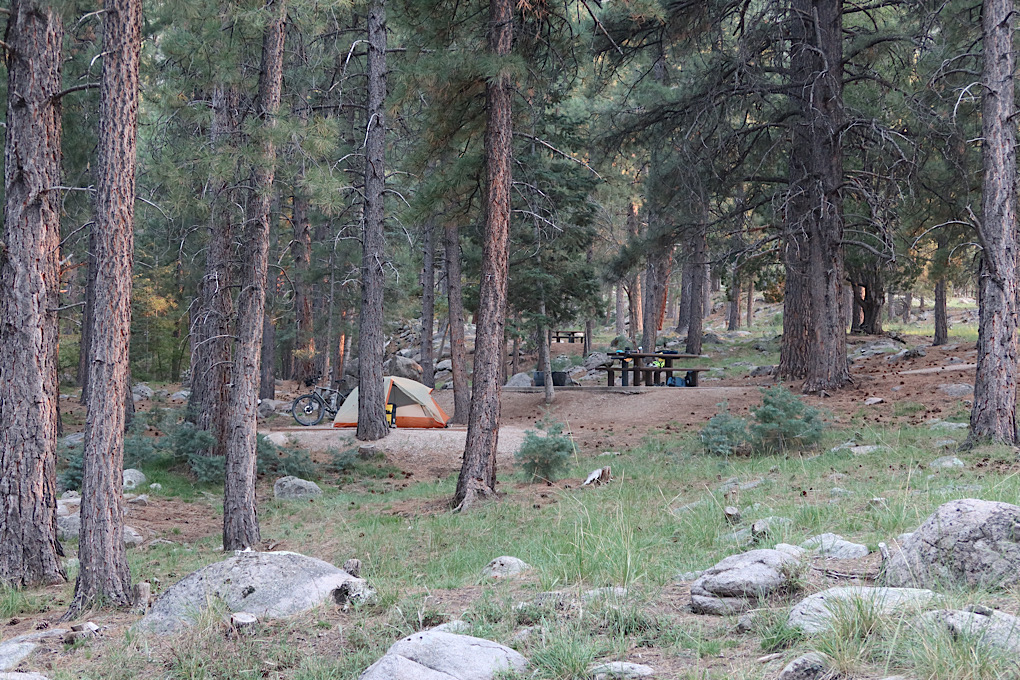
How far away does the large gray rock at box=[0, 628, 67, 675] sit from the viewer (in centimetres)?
453

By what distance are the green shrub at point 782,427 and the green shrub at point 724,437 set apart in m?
0.30

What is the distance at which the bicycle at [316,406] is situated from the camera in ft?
62.9

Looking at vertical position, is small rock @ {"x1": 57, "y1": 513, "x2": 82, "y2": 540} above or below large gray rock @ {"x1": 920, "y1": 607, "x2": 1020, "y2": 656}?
below

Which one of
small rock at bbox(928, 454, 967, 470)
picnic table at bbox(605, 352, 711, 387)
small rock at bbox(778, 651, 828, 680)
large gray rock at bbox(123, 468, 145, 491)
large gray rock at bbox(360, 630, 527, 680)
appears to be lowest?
large gray rock at bbox(123, 468, 145, 491)

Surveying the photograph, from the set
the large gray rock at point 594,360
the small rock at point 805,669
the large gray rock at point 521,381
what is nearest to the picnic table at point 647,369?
the large gray rock at point 521,381

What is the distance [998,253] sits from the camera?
8766mm

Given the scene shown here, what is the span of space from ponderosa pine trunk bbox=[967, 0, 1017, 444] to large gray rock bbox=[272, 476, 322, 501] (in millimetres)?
8882

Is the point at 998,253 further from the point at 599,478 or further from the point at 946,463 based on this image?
the point at 599,478

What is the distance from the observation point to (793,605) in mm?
3775

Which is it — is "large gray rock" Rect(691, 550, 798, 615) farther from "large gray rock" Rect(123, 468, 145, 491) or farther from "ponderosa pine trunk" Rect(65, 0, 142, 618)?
"large gray rock" Rect(123, 468, 145, 491)

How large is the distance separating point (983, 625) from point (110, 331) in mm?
6221

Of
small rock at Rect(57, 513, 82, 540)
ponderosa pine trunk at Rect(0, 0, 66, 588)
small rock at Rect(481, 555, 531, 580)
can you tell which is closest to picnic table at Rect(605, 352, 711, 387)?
small rock at Rect(57, 513, 82, 540)

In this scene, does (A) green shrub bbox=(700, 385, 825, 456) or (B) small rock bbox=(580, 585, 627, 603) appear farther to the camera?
(A) green shrub bbox=(700, 385, 825, 456)

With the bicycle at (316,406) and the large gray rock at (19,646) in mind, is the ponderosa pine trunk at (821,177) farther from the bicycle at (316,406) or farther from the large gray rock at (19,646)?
the large gray rock at (19,646)
